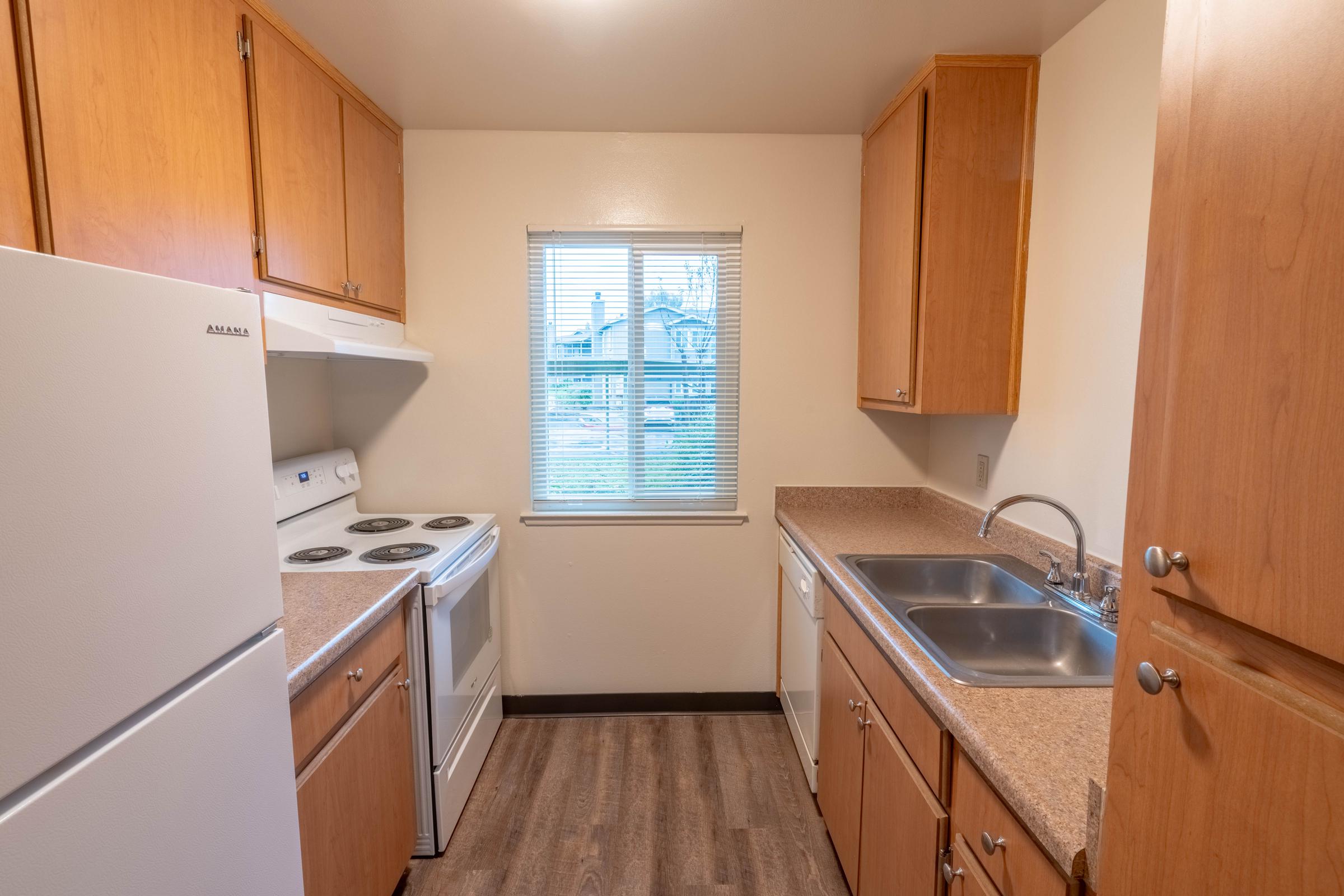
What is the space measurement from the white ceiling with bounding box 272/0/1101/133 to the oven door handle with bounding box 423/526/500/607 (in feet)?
5.37

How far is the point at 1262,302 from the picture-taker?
0.46 metres

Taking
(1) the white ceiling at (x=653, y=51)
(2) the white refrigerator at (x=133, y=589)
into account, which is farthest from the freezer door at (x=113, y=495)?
(1) the white ceiling at (x=653, y=51)

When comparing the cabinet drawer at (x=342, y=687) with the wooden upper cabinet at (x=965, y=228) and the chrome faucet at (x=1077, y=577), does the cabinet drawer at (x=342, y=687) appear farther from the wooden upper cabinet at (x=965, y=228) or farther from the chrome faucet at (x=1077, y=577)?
the wooden upper cabinet at (x=965, y=228)

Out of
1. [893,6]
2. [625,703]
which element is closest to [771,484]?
Result: [625,703]

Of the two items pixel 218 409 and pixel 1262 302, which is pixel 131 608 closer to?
pixel 218 409

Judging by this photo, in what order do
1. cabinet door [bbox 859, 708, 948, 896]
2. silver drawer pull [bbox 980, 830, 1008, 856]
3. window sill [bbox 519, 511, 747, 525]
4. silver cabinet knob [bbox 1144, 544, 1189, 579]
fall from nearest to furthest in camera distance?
silver cabinet knob [bbox 1144, 544, 1189, 579] → silver drawer pull [bbox 980, 830, 1008, 856] → cabinet door [bbox 859, 708, 948, 896] → window sill [bbox 519, 511, 747, 525]

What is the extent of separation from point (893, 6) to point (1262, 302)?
1.60 meters

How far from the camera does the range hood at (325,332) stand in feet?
5.09

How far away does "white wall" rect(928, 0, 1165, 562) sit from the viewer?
1.47m

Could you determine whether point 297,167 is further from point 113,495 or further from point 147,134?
point 113,495

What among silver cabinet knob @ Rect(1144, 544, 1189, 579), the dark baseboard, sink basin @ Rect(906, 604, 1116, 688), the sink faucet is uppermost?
silver cabinet knob @ Rect(1144, 544, 1189, 579)

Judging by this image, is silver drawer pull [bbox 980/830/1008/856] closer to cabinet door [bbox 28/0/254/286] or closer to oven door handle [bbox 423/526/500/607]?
oven door handle [bbox 423/526/500/607]

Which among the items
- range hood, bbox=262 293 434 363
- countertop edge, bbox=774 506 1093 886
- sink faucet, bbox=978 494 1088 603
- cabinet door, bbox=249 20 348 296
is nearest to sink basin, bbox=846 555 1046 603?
countertop edge, bbox=774 506 1093 886

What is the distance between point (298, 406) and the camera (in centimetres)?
229
